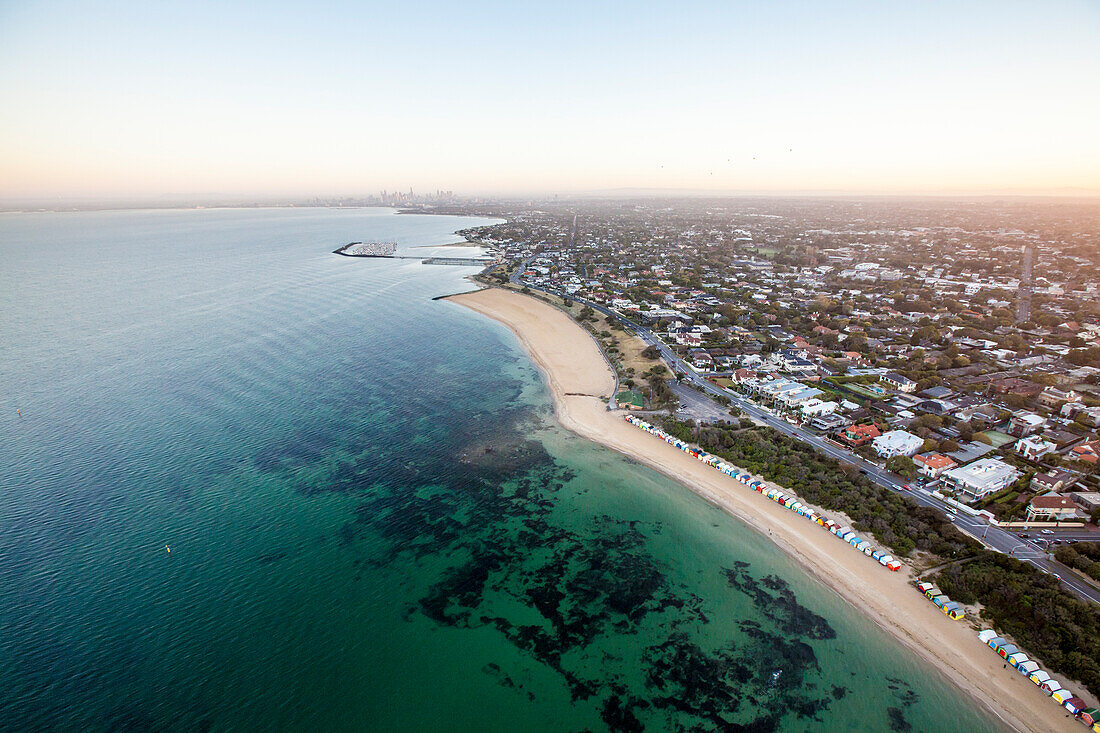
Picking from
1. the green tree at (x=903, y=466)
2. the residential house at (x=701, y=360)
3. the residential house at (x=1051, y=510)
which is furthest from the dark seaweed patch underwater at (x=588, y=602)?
the residential house at (x=701, y=360)

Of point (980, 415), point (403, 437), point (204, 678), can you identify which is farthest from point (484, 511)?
point (980, 415)

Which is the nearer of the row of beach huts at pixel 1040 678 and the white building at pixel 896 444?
the row of beach huts at pixel 1040 678

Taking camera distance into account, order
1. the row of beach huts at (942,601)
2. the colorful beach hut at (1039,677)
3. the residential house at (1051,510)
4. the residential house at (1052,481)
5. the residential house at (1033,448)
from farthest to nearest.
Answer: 1. the residential house at (1033,448)
2. the residential house at (1052,481)
3. the residential house at (1051,510)
4. the row of beach huts at (942,601)
5. the colorful beach hut at (1039,677)

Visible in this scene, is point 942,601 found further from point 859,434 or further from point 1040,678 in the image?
point 859,434

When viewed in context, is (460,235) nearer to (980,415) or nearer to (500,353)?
(500,353)

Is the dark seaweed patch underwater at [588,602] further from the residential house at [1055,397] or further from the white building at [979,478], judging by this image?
the residential house at [1055,397]

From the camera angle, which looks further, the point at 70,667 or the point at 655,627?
the point at 655,627

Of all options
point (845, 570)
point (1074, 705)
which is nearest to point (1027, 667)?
point (1074, 705)
